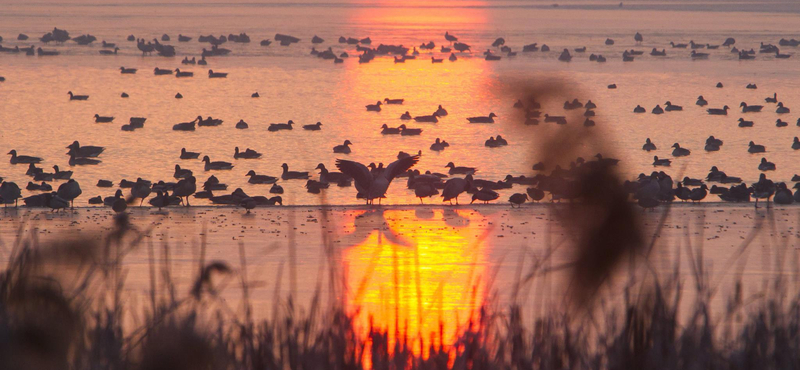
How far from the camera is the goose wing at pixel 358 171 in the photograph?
19.2m

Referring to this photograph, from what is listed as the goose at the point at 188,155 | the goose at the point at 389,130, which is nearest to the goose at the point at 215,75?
the goose at the point at 389,130

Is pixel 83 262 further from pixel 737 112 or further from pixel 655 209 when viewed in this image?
pixel 737 112

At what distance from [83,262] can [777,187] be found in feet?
60.4

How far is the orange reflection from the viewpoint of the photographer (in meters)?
11.1

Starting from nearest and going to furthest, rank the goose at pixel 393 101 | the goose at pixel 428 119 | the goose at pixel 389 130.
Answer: the goose at pixel 389 130, the goose at pixel 428 119, the goose at pixel 393 101

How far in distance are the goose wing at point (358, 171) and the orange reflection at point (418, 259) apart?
716 millimetres

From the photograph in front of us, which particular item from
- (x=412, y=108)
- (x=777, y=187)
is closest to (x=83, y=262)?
(x=777, y=187)

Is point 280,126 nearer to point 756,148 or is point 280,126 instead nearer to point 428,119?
point 428,119

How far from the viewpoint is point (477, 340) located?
662 centimetres

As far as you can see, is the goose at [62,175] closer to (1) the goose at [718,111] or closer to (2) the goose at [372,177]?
(2) the goose at [372,177]

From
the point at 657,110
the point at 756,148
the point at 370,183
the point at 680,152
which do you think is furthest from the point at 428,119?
the point at 370,183

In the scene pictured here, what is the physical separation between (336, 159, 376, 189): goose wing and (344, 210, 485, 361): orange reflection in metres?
0.72

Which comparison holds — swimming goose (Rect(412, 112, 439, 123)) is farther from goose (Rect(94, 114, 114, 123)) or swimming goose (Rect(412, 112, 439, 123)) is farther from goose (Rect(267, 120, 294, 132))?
goose (Rect(94, 114, 114, 123))

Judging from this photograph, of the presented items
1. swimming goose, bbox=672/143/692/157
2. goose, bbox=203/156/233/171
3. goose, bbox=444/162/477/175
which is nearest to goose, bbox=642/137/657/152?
swimming goose, bbox=672/143/692/157
